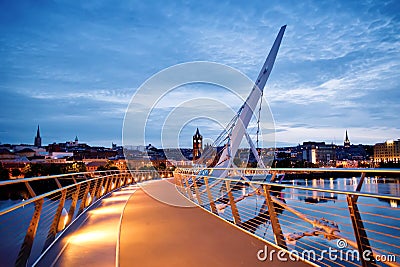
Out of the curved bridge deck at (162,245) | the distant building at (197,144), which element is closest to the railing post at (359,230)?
the curved bridge deck at (162,245)

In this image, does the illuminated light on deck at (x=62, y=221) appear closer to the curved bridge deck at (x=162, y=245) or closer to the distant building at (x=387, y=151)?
the curved bridge deck at (x=162, y=245)

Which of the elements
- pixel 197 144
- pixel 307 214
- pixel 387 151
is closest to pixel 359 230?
pixel 307 214

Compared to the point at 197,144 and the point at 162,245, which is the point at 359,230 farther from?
the point at 197,144

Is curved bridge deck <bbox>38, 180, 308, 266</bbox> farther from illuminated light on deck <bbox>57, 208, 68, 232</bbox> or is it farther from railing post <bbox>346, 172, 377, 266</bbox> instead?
railing post <bbox>346, 172, 377, 266</bbox>

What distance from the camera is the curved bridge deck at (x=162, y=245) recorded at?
9.85 ft

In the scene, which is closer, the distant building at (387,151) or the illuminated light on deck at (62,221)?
the illuminated light on deck at (62,221)

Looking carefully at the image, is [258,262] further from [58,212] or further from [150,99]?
[150,99]

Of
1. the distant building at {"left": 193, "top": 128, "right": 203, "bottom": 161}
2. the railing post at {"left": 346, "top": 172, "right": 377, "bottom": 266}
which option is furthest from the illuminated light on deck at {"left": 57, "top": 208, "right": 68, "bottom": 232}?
the distant building at {"left": 193, "top": 128, "right": 203, "bottom": 161}

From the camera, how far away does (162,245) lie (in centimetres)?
364

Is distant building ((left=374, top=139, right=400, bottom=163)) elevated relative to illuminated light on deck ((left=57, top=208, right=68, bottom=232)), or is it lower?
elevated

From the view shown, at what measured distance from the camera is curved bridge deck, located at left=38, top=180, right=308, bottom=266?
9.85 feet

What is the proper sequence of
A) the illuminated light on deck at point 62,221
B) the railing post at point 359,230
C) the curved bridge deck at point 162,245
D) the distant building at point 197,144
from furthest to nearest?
the distant building at point 197,144 < the illuminated light on deck at point 62,221 < the curved bridge deck at point 162,245 < the railing post at point 359,230

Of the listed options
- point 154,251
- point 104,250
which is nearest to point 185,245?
point 154,251

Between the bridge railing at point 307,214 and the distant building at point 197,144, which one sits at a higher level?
the distant building at point 197,144
